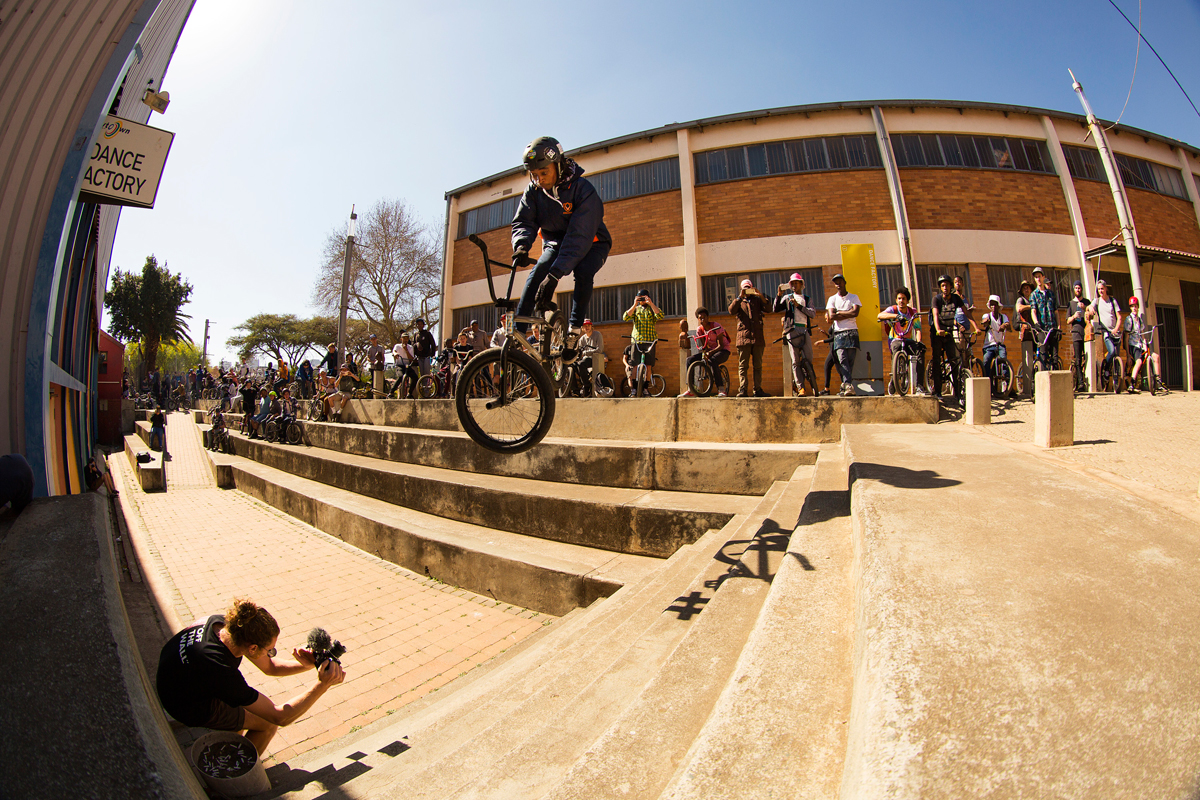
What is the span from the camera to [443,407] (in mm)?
10211

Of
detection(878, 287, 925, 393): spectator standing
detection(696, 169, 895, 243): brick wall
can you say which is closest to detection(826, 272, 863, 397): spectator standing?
detection(878, 287, 925, 393): spectator standing

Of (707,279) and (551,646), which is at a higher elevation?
(707,279)

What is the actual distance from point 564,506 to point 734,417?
250 centimetres

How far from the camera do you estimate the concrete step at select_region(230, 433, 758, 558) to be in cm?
484

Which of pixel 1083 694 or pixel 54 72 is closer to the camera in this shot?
pixel 1083 694

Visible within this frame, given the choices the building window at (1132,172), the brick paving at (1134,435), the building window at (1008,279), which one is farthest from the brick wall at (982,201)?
the brick paving at (1134,435)

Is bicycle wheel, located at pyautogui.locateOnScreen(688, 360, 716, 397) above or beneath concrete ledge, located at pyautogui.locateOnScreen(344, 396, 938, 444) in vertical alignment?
above

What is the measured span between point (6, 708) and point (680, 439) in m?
6.20

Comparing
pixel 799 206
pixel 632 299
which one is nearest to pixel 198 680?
pixel 632 299

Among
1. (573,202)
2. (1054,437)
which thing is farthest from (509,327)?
(1054,437)

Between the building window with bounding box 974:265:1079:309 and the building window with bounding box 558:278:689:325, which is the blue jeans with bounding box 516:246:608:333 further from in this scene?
the building window with bounding box 974:265:1079:309

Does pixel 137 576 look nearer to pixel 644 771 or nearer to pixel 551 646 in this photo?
pixel 551 646

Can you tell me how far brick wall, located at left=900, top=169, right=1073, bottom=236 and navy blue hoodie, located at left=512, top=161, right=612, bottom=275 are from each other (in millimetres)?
13726

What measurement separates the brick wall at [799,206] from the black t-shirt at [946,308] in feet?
22.2
